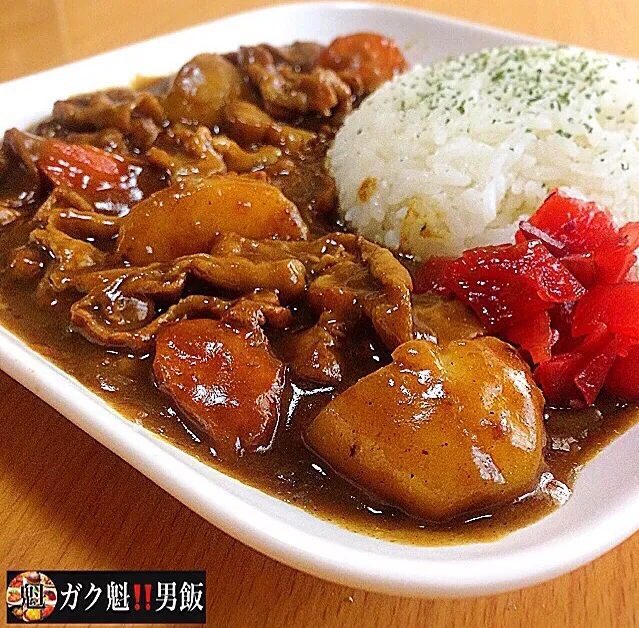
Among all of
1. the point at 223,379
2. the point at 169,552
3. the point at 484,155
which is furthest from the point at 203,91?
the point at 169,552

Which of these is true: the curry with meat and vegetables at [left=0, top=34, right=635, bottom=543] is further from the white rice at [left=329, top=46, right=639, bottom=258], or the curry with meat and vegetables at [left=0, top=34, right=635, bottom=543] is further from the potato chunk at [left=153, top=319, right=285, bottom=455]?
the white rice at [left=329, top=46, right=639, bottom=258]

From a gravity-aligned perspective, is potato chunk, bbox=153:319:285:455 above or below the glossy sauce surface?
above

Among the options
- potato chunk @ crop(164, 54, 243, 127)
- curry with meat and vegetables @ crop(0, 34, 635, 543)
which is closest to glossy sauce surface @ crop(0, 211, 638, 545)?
curry with meat and vegetables @ crop(0, 34, 635, 543)

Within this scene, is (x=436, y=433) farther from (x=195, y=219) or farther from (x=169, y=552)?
(x=195, y=219)

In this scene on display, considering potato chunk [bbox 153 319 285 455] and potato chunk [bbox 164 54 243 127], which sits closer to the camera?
potato chunk [bbox 153 319 285 455]

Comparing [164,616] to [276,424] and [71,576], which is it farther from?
[276,424]

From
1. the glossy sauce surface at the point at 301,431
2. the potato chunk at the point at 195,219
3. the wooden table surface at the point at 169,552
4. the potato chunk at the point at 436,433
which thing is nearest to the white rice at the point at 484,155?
the potato chunk at the point at 195,219

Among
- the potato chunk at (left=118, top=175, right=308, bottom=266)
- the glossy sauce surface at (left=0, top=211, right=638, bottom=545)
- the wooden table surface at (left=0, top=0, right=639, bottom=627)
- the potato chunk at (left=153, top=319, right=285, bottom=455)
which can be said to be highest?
the potato chunk at (left=118, top=175, right=308, bottom=266)
